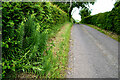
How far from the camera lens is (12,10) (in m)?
2.37

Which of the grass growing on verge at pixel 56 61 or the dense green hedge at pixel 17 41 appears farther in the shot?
the grass growing on verge at pixel 56 61

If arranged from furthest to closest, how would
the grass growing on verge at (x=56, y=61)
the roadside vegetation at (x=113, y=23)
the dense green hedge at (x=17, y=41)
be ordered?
the roadside vegetation at (x=113, y=23) < the grass growing on verge at (x=56, y=61) < the dense green hedge at (x=17, y=41)

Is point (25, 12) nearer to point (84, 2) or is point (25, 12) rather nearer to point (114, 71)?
point (114, 71)

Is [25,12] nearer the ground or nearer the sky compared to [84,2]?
nearer the ground

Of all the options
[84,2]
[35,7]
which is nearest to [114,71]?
[35,7]

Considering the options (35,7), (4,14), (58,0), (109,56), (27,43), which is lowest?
(109,56)

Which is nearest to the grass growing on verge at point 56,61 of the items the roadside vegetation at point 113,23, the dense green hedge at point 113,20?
the roadside vegetation at point 113,23

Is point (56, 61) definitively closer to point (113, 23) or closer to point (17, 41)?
point (17, 41)

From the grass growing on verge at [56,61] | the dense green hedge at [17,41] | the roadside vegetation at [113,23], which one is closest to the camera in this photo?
the dense green hedge at [17,41]

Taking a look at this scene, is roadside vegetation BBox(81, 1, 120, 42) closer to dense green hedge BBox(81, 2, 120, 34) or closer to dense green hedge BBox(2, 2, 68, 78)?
dense green hedge BBox(81, 2, 120, 34)

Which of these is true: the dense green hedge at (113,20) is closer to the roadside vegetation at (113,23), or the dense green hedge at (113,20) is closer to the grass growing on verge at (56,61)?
the roadside vegetation at (113,23)

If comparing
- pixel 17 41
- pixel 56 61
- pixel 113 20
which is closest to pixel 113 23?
pixel 113 20

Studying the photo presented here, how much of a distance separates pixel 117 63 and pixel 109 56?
0.70 metres

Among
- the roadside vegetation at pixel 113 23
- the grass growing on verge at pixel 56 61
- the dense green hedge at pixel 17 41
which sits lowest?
the grass growing on verge at pixel 56 61
